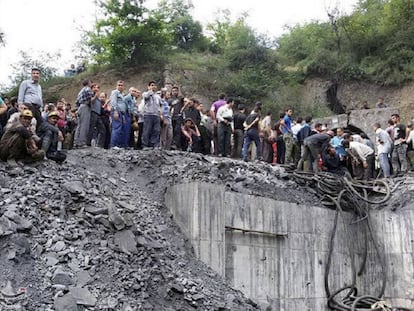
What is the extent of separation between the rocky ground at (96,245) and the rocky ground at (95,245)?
0.04 feet

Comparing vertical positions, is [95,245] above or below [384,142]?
below

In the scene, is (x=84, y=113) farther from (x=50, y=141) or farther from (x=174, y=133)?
(x=174, y=133)

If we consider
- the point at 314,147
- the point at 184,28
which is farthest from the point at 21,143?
the point at 184,28

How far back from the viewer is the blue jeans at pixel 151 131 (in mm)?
10680

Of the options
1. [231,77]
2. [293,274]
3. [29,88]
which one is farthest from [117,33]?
[293,274]

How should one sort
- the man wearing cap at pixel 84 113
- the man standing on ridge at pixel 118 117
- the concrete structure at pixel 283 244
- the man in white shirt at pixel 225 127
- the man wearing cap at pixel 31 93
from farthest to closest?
the man in white shirt at pixel 225 127 → the man standing on ridge at pixel 118 117 → the man wearing cap at pixel 84 113 → the man wearing cap at pixel 31 93 → the concrete structure at pixel 283 244

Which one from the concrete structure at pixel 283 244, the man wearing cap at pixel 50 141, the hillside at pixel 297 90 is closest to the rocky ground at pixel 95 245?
the man wearing cap at pixel 50 141

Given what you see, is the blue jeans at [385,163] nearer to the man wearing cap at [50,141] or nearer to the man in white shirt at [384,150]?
the man in white shirt at [384,150]

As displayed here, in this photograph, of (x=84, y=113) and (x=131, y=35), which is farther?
(x=131, y=35)

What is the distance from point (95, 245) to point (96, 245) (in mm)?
14

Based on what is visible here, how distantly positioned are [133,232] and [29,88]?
371 centimetres

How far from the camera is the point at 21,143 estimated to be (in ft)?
25.6

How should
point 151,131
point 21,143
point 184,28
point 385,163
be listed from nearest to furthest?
point 21,143, point 151,131, point 385,163, point 184,28

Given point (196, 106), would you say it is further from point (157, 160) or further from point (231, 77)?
point (231, 77)
